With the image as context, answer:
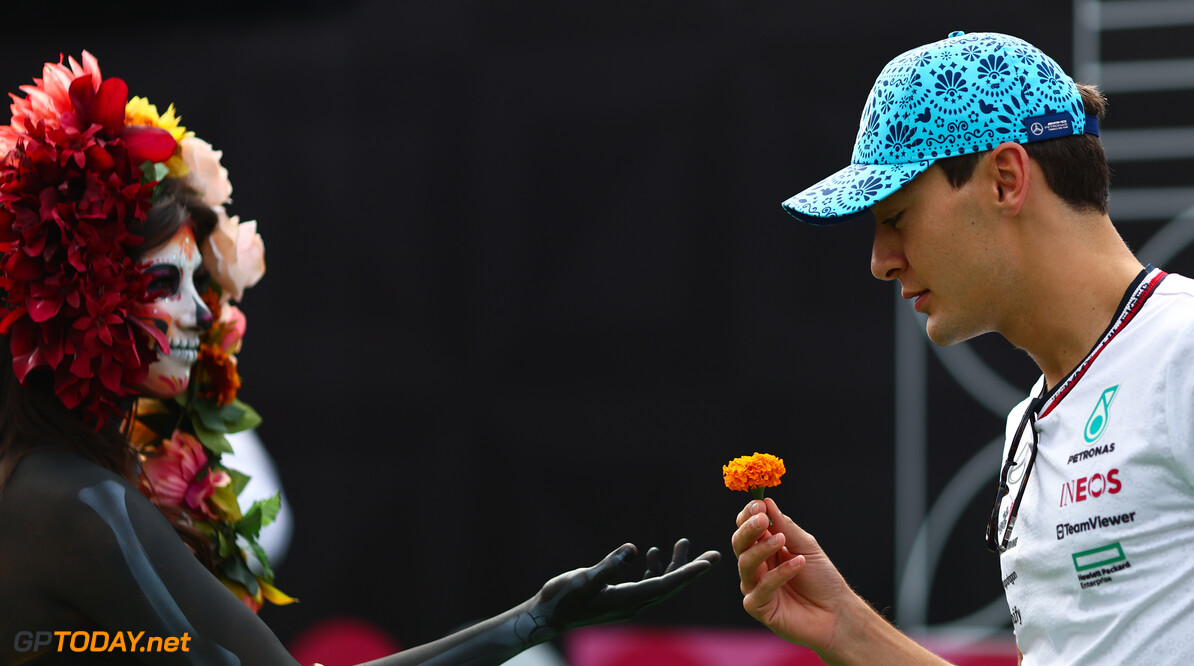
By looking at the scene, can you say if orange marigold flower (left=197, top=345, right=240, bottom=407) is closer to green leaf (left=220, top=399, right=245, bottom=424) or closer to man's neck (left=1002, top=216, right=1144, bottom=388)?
green leaf (left=220, top=399, right=245, bottom=424)

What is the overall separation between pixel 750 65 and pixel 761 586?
287cm

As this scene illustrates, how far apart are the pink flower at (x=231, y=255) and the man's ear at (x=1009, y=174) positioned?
178 centimetres

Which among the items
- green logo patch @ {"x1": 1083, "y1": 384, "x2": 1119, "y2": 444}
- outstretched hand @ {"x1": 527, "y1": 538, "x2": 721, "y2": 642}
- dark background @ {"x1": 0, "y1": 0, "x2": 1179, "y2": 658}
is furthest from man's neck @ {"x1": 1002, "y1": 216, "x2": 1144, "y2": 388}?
dark background @ {"x1": 0, "y1": 0, "x2": 1179, "y2": 658}

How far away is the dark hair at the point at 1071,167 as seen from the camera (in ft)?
→ 6.14

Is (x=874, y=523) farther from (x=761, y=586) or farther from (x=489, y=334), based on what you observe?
(x=761, y=586)

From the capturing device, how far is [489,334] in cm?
467

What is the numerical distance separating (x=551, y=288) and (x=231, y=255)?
1.96 m

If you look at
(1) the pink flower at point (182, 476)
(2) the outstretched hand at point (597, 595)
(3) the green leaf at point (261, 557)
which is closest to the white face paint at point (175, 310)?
(1) the pink flower at point (182, 476)

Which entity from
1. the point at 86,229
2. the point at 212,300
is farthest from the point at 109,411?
the point at 212,300

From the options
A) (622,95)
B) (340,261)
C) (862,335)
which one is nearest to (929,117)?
(862,335)

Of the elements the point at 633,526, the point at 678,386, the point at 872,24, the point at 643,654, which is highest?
the point at 872,24

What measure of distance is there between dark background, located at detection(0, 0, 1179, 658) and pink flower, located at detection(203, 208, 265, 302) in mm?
1823

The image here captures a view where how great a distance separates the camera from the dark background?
14.3 feet

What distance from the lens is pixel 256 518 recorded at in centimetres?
290
